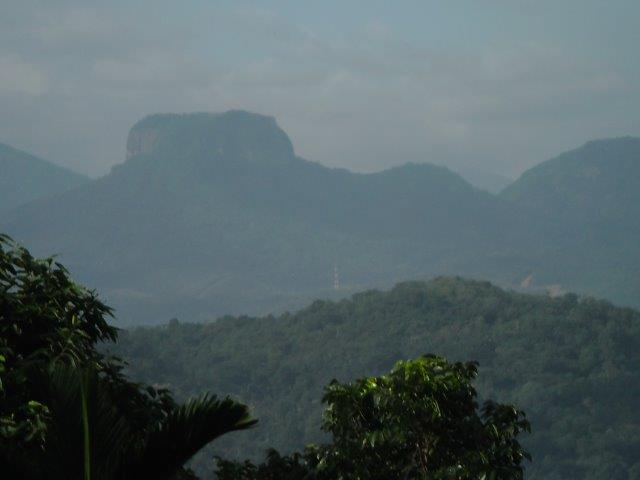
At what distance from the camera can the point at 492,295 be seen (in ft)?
536

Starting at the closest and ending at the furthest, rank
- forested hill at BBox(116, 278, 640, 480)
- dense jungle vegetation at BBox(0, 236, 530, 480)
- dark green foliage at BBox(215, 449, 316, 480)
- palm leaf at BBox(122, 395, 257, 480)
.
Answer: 1. dense jungle vegetation at BBox(0, 236, 530, 480)
2. palm leaf at BBox(122, 395, 257, 480)
3. dark green foliage at BBox(215, 449, 316, 480)
4. forested hill at BBox(116, 278, 640, 480)

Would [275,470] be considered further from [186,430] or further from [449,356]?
[449,356]

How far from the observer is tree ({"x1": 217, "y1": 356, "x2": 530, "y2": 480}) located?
12.7 metres

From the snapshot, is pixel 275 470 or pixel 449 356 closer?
pixel 275 470

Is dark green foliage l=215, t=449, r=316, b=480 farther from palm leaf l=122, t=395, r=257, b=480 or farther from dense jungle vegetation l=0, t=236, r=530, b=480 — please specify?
palm leaf l=122, t=395, r=257, b=480

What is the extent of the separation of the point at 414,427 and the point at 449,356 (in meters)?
137

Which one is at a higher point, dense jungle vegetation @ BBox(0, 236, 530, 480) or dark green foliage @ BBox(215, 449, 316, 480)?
dense jungle vegetation @ BBox(0, 236, 530, 480)

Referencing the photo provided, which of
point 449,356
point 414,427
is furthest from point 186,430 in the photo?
point 449,356

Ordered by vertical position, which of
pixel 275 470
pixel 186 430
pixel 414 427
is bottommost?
pixel 275 470

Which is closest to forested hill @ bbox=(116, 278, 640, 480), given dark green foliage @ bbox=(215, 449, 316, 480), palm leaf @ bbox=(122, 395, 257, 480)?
dark green foliage @ bbox=(215, 449, 316, 480)

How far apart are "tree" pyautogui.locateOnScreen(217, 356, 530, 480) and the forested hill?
99.6m

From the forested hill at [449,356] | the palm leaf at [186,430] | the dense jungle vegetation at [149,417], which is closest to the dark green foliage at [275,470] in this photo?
the dense jungle vegetation at [149,417]

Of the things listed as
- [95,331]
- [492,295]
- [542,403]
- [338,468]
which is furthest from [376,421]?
[492,295]

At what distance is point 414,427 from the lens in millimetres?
12836
